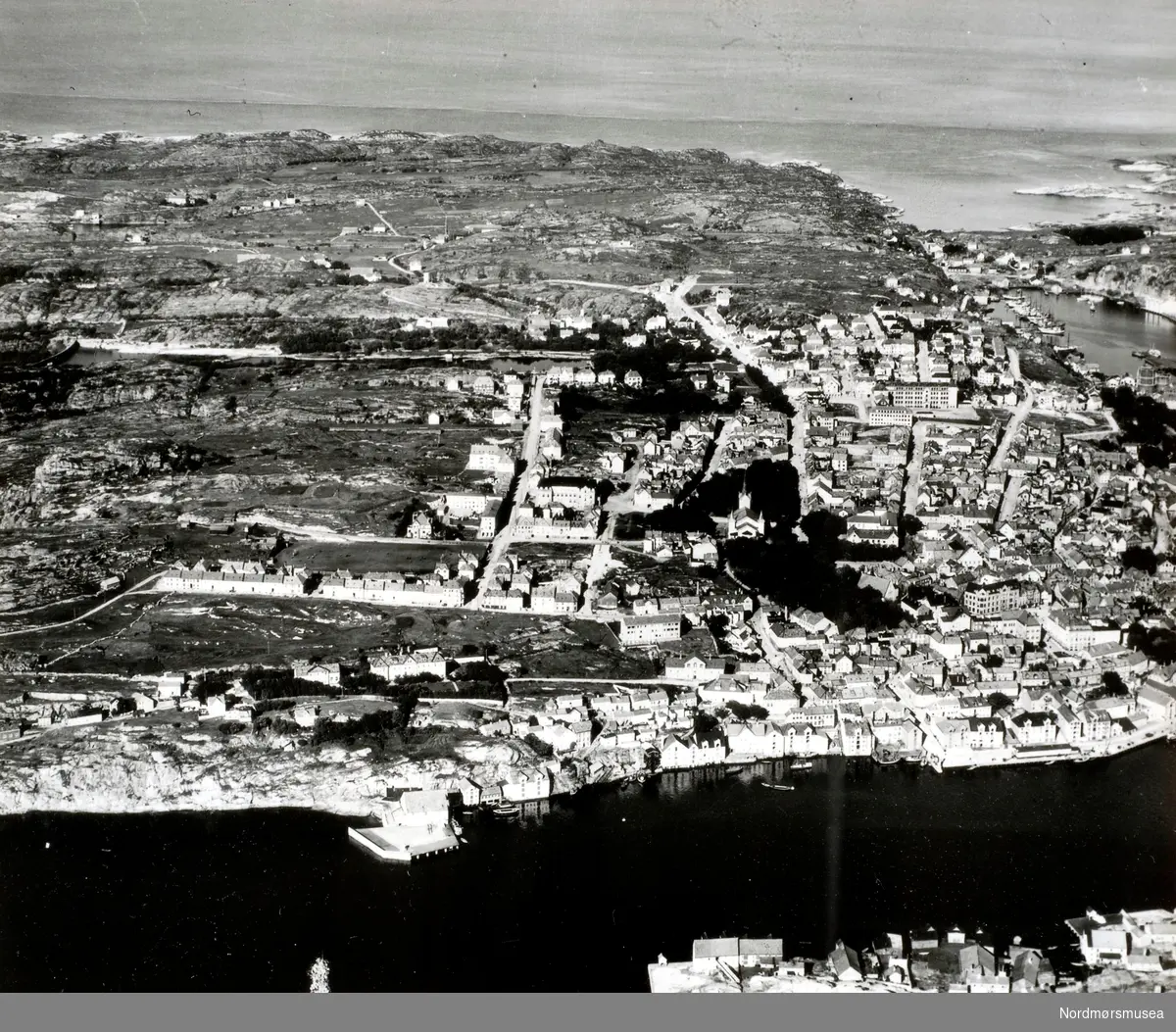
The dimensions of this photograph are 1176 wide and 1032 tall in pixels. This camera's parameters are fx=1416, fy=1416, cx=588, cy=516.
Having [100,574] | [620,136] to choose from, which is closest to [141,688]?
[100,574]

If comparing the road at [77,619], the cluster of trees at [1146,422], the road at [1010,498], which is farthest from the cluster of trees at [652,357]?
the road at [77,619]

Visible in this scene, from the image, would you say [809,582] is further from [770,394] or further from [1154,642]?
[770,394]

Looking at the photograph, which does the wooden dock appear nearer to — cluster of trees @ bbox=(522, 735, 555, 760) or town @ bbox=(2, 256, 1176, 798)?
town @ bbox=(2, 256, 1176, 798)

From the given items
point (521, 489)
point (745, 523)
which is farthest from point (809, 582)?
point (521, 489)

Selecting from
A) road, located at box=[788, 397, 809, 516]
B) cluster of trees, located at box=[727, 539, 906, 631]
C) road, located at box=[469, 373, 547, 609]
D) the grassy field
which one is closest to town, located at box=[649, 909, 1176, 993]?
cluster of trees, located at box=[727, 539, 906, 631]

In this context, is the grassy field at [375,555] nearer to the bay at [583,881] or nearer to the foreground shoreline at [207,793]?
the foreground shoreline at [207,793]

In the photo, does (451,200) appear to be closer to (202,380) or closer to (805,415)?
(202,380)
